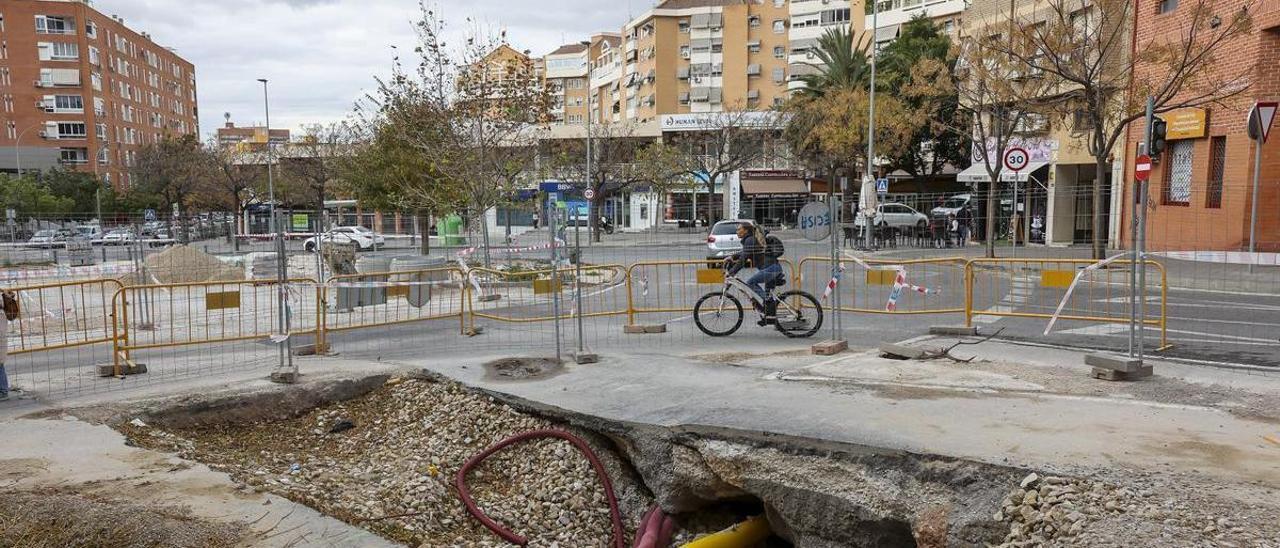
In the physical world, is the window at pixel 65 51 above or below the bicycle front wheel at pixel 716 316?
above

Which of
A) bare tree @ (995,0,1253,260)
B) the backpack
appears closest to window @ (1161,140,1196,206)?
bare tree @ (995,0,1253,260)

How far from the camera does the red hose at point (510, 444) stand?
19.6 feet

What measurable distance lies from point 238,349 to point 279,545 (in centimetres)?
670

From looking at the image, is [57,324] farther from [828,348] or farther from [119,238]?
[119,238]

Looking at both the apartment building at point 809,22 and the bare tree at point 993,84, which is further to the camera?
the apartment building at point 809,22

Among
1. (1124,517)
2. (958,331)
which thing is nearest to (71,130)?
(958,331)

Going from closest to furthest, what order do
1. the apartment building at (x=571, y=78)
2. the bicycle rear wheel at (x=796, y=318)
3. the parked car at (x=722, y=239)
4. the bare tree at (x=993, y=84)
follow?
1. the bicycle rear wheel at (x=796, y=318)
2. the bare tree at (x=993, y=84)
3. the parked car at (x=722, y=239)
4. the apartment building at (x=571, y=78)

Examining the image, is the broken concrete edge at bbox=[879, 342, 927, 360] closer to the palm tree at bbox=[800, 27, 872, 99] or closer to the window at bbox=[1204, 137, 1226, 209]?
the window at bbox=[1204, 137, 1226, 209]

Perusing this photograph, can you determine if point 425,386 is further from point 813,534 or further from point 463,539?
point 813,534

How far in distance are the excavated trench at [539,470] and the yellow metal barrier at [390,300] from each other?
267 cm

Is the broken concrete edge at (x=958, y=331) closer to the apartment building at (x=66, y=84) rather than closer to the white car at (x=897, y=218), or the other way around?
the white car at (x=897, y=218)

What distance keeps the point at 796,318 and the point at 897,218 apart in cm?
2450

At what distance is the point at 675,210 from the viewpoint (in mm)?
52500

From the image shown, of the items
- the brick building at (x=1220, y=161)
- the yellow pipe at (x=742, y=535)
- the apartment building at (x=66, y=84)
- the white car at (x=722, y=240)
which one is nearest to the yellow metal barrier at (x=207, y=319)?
the yellow pipe at (x=742, y=535)
